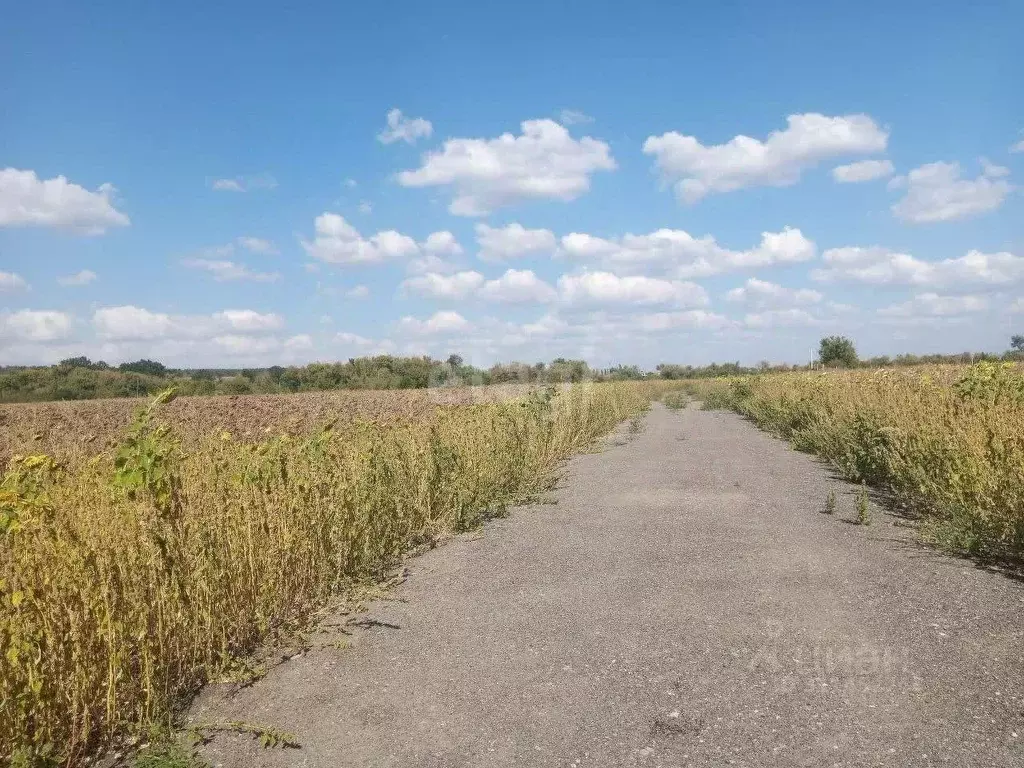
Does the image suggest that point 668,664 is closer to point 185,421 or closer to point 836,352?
point 185,421

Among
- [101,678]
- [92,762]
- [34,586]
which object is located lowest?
[92,762]

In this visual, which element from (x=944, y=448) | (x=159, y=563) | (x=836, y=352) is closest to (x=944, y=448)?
(x=944, y=448)

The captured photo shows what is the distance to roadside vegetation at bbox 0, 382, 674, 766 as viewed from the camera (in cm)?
296

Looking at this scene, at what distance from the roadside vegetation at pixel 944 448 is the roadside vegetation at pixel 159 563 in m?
5.20

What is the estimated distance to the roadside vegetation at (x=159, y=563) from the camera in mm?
2965

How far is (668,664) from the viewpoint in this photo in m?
3.71

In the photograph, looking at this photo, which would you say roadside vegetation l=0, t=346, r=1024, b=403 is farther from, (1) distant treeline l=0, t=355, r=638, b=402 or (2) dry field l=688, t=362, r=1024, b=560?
(2) dry field l=688, t=362, r=1024, b=560

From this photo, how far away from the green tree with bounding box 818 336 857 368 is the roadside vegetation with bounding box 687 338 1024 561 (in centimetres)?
4960

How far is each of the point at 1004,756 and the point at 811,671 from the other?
0.92m

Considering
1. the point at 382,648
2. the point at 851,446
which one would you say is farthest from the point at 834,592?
the point at 851,446

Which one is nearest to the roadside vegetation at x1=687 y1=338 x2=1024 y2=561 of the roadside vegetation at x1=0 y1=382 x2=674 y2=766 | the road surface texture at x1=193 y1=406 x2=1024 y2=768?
the road surface texture at x1=193 y1=406 x2=1024 y2=768

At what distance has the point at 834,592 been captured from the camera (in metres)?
4.89

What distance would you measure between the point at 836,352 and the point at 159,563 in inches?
2691

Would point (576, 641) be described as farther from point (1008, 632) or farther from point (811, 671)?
point (1008, 632)
